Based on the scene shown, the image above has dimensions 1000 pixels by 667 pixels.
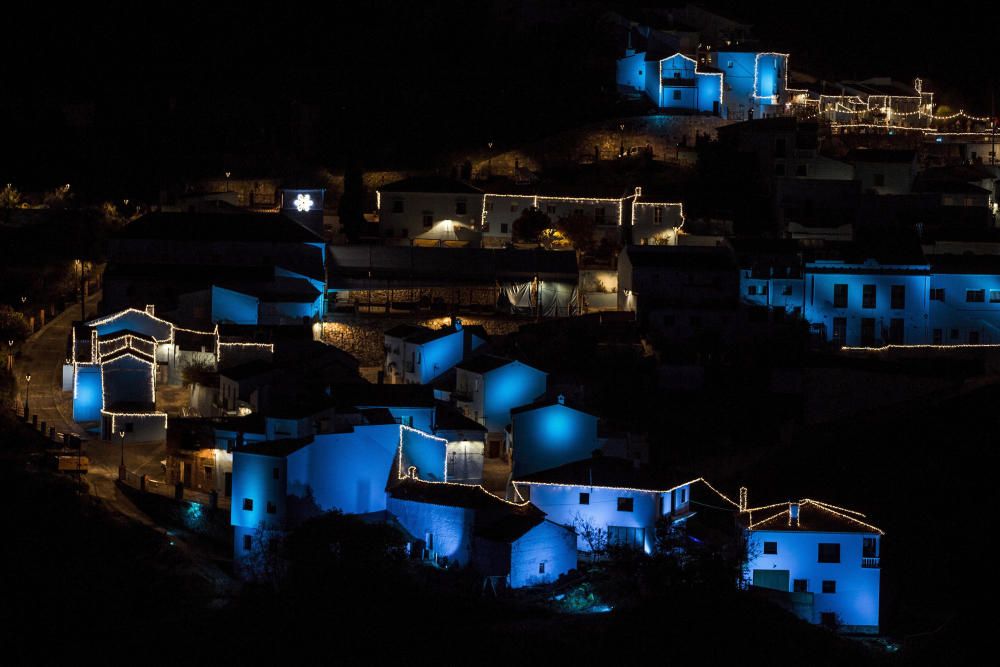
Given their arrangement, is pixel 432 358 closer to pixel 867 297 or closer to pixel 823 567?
pixel 867 297

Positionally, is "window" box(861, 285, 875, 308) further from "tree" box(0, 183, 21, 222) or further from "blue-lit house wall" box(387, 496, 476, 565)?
"tree" box(0, 183, 21, 222)

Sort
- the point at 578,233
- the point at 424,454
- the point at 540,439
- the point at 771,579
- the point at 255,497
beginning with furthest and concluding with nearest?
the point at 578,233 → the point at 540,439 → the point at 424,454 → the point at 255,497 → the point at 771,579

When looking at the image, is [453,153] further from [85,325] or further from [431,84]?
[85,325]

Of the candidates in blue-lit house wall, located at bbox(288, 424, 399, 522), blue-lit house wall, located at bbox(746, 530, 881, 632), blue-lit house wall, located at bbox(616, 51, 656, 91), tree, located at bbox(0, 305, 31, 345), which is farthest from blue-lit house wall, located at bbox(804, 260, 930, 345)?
tree, located at bbox(0, 305, 31, 345)

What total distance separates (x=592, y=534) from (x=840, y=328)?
31.6 ft

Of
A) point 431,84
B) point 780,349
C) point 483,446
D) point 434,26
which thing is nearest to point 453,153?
point 431,84

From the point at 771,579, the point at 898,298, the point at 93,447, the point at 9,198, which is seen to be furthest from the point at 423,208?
the point at 771,579

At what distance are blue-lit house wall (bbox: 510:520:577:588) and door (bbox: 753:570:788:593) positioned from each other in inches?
106

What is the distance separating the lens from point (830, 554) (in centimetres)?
3066

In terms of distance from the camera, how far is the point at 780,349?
38.2 m

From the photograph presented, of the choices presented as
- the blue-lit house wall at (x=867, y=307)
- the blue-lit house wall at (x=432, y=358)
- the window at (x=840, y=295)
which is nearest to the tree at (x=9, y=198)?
the blue-lit house wall at (x=432, y=358)

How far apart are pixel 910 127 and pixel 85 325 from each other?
22229 mm

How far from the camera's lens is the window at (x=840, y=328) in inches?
1543

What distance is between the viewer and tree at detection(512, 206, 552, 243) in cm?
4303
